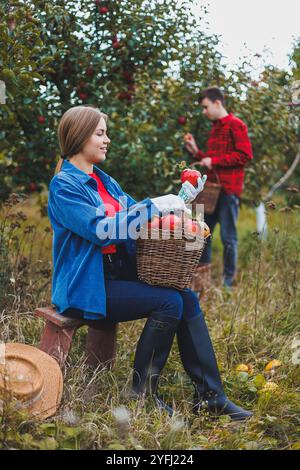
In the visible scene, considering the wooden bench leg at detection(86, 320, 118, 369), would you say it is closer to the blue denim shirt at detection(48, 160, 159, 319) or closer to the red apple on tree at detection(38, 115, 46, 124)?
the blue denim shirt at detection(48, 160, 159, 319)

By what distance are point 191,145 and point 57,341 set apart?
2500 mm

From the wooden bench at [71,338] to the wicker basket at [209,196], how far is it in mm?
2040

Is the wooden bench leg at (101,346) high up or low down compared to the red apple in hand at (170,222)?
down

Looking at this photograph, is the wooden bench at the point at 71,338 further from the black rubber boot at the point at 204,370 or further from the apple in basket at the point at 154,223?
the apple in basket at the point at 154,223

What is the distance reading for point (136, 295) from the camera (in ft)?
9.92

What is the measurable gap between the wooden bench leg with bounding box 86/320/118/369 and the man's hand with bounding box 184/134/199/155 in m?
2.13

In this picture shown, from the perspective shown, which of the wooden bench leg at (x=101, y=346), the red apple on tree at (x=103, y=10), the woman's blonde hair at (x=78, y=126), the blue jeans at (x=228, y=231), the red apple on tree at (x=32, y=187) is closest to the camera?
the woman's blonde hair at (x=78, y=126)

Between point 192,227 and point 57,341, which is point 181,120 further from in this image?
point 57,341

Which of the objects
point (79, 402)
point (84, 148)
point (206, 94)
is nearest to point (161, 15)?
point (206, 94)

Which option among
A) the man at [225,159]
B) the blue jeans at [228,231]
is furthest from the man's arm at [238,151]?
the blue jeans at [228,231]

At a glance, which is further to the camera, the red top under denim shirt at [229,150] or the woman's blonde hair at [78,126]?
the red top under denim shirt at [229,150]

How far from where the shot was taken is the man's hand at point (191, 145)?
16.8 ft

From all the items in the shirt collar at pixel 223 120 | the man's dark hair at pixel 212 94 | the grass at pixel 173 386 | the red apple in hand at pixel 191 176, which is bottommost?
the grass at pixel 173 386
